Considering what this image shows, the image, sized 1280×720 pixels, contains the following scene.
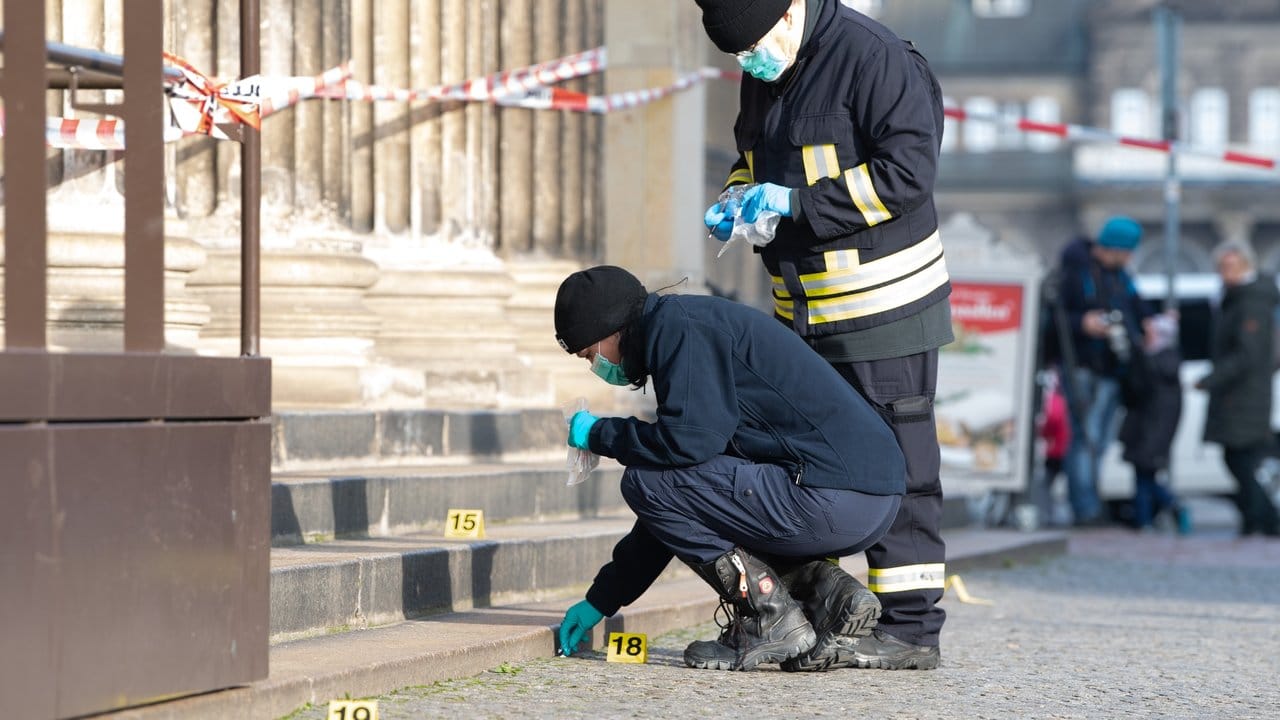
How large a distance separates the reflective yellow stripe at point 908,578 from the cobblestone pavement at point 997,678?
0.76ft

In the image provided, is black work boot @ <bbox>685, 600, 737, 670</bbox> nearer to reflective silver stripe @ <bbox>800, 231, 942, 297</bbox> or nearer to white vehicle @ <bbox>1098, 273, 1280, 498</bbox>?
reflective silver stripe @ <bbox>800, 231, 942, 297</bbox>

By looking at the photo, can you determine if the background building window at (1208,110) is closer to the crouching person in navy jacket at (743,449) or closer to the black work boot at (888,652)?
the black work boot at (888,652)

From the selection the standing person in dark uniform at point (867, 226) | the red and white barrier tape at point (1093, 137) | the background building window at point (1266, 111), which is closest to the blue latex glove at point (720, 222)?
the standing person in dark uniform at point (867, 226)

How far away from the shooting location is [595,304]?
4.84 m

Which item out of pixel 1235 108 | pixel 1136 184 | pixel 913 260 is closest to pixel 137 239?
pixel 913 260

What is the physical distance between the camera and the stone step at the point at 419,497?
582cm

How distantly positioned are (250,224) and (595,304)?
37.2 inches

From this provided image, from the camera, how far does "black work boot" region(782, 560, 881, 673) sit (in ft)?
16.5

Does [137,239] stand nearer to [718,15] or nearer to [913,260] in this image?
[718,15]

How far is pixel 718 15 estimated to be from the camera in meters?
5.06

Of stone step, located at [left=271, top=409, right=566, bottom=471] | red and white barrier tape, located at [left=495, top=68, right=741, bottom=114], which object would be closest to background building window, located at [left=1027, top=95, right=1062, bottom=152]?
red and white barrier tape, located at [left=495, top=68, right=741, bottom=114]

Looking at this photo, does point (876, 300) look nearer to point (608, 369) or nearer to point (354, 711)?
point (608, 369)

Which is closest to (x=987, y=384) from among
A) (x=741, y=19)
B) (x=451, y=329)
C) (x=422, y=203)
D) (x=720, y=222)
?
(x=451, y=329)

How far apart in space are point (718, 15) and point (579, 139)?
4461 mm
